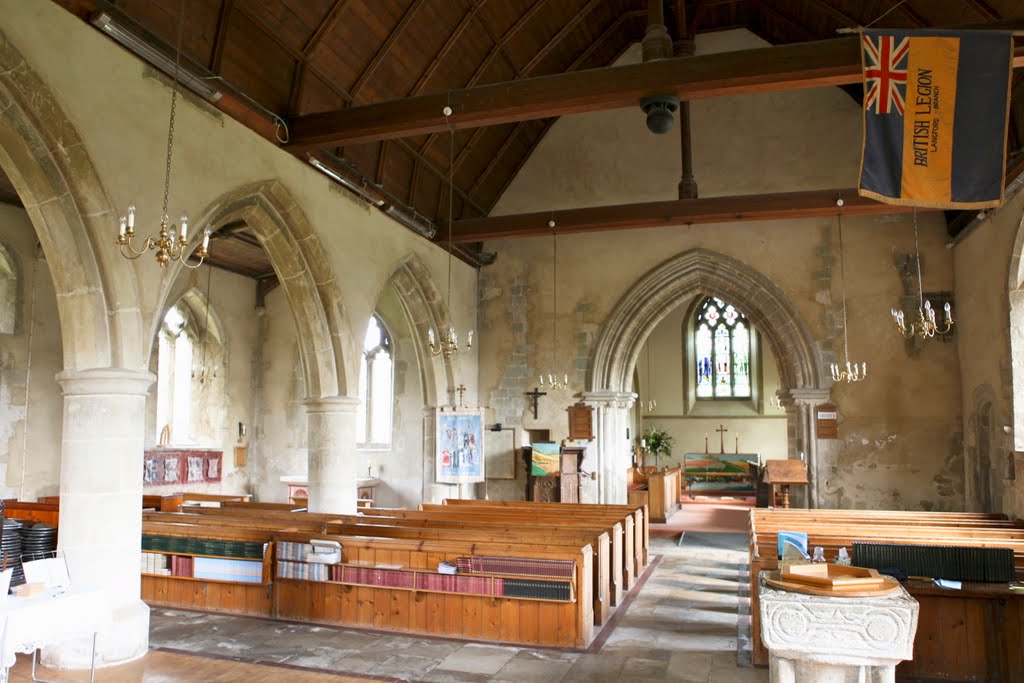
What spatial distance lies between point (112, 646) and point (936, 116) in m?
6.70

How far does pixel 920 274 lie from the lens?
11625mm

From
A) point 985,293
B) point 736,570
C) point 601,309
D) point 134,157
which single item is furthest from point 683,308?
point 134,157

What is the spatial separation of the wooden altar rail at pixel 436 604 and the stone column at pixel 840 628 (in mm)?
2950

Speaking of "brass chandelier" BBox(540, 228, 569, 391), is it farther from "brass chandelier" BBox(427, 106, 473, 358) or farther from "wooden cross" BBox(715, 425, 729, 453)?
"wooden cross" BBox(715, 425, 729, 453)

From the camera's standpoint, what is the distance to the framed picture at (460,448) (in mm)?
11508

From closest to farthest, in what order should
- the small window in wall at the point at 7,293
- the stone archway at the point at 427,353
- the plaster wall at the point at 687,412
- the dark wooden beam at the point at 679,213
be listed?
the small window in wall at the point at 7,293, the dark wooden beam at the point at 679,213, the stone archway at the point at 427,353, the plaster wall at the point at 687,412

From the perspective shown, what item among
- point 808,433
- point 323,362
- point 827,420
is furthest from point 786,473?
point 323,362

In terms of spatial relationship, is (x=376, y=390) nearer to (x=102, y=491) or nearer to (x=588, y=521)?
(x=588, y=521)

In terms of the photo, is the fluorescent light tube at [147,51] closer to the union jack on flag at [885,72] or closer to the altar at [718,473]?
the union jack on flag at [885,72]

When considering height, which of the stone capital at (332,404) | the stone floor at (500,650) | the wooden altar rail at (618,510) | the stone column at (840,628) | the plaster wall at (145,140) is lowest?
the stone floor at (500,650)

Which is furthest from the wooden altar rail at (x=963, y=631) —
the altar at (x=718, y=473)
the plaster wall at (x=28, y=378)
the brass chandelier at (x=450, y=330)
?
Result: the altar at (x=718, y=473)

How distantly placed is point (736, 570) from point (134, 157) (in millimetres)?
7534

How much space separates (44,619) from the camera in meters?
3.92

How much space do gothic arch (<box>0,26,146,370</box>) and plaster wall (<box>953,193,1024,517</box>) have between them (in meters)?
8.86
